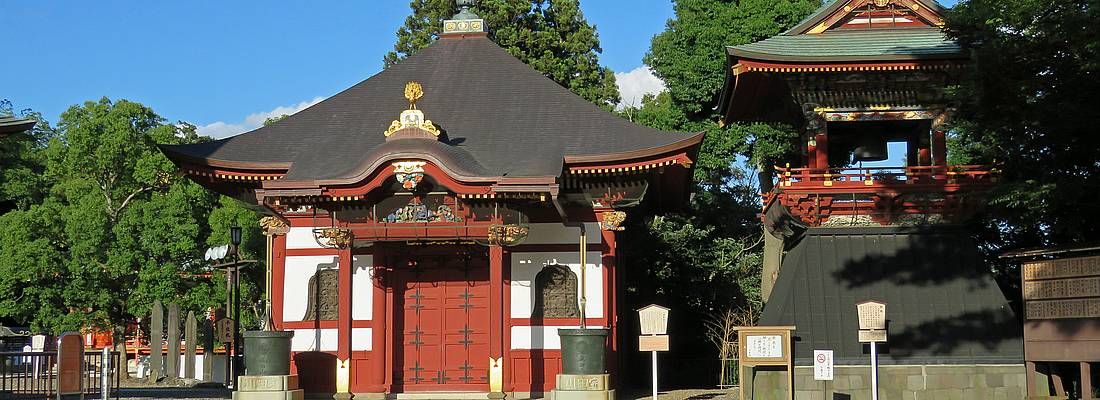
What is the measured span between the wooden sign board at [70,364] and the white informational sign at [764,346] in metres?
11.0

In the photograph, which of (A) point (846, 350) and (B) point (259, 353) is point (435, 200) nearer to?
(B) point (259, 353)

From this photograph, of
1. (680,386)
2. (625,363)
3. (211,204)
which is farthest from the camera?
(211,204)

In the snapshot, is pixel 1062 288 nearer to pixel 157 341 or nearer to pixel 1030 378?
pixel 1030 378

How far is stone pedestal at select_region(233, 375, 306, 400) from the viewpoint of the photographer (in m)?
21.6

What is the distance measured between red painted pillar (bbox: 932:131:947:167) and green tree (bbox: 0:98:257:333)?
23697mm

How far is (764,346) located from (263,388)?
892 cm

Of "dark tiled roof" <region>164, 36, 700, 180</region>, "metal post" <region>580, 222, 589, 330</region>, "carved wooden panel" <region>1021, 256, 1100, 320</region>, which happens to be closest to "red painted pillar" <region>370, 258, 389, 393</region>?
"dark tiled roof" <region>164, 36, 700, 180</region>

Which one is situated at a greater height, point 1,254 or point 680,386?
point 1,254

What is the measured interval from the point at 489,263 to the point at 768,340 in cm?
559

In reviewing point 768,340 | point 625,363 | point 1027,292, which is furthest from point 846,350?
point 625,363

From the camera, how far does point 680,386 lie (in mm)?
31312

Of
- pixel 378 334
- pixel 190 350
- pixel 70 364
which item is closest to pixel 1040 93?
pixel 378 334

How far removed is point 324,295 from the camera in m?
24.1

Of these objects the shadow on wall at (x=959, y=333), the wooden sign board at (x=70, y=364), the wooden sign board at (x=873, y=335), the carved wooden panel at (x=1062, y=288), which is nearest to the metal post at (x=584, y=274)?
the wooden sign board at (x=873, y=335)
